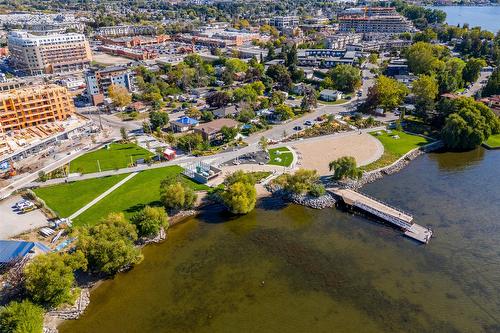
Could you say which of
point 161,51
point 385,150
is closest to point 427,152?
point 385,150

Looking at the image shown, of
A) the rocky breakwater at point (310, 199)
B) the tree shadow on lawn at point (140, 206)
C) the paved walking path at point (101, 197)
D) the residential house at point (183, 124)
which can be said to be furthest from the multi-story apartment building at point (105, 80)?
the rocky breakwater at point (310, 199)

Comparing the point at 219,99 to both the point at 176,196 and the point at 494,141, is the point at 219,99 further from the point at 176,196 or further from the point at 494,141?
the point at 494,141

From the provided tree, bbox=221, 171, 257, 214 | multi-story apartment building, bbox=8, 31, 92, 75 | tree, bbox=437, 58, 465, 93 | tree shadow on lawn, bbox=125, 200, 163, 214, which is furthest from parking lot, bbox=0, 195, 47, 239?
multi-story apartment building, bbox=8, 31, 92, 75

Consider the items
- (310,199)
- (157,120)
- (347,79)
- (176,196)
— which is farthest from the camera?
(347,79)

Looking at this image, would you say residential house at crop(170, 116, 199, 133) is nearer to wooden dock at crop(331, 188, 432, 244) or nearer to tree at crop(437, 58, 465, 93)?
wooden dock at crop(331, 188, 432, 244)

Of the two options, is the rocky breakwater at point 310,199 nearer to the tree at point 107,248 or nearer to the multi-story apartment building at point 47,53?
the tree at point 107,248

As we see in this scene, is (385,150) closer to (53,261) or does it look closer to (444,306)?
(444,306)

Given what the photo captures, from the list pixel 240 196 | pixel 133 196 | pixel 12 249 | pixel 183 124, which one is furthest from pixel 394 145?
pixel 12 249
